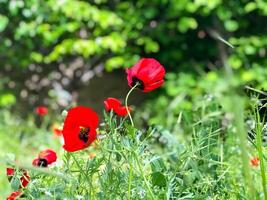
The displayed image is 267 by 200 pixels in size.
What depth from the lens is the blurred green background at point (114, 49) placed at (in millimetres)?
4711

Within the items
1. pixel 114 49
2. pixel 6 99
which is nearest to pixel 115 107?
pixel 114 49

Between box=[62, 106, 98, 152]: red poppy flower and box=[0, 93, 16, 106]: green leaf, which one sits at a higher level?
box=[0, 93, 16, 106]: green leaf

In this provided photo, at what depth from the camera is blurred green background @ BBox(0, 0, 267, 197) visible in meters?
4.71

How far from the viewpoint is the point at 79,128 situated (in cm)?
126

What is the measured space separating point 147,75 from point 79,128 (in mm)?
206

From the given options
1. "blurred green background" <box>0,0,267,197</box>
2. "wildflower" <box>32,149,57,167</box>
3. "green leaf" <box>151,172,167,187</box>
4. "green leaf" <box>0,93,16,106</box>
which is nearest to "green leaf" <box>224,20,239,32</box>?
"blurred green background" <box>0,0,267,197</box>

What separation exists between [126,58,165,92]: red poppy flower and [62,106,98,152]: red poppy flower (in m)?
0.15

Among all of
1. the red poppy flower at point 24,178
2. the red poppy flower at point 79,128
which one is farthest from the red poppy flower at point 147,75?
the red poppy flower at point 24,178

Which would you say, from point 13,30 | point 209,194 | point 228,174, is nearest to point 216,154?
point 228,174

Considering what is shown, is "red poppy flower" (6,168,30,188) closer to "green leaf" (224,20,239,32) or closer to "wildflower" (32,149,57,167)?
"wildflower" (32,149,57,167)

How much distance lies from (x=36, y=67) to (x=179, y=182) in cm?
458

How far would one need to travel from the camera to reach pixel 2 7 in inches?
199

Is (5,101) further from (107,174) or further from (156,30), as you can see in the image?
(107,174)

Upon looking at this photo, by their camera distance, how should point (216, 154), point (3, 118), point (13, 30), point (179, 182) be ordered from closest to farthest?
point (179, 182) → point (216, 154) → point (3, 118) → point (13, 30)
